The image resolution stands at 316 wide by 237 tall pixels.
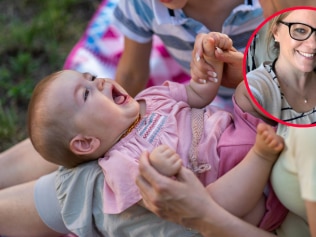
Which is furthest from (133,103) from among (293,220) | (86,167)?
(293,220)

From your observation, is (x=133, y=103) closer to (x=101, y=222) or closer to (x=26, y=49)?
(x=101, y=222)

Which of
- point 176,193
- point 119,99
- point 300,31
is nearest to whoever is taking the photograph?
point 300,31

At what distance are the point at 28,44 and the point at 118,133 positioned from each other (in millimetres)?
1297

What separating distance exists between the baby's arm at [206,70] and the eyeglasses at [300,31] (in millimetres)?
309

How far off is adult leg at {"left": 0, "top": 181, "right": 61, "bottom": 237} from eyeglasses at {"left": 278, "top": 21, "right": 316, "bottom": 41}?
2.64 ft

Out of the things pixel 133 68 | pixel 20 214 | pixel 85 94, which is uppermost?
pixel 85 94

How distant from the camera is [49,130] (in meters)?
1.42

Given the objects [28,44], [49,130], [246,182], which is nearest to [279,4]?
[246,182]

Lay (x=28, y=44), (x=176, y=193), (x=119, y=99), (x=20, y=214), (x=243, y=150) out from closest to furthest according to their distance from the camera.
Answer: (x=176, y=193) < (x=243, y=150) < (x=119, y=99) < (x=20, y=214) < (x=28, y=44)

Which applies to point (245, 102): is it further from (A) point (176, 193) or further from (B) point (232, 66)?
(A) point (176, 193)

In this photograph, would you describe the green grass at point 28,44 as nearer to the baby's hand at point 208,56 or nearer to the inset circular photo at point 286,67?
the baby's hand at point 208,56

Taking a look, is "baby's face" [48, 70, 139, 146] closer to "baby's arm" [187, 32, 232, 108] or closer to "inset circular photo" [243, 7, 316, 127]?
"baby's arm" [187, 32, 232, 108]

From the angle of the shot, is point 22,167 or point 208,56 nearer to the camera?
point 208,56

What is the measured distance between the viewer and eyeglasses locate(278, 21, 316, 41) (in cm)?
112
